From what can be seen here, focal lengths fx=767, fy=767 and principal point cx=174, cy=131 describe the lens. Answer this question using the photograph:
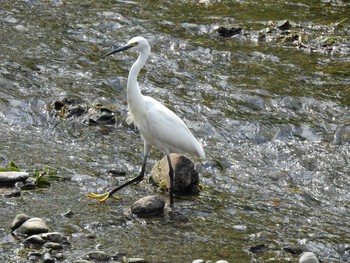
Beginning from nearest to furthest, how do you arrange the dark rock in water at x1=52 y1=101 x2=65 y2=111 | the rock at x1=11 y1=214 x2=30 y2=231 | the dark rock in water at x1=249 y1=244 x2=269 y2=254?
the rock at x1=11 y1=214 x2=30 y2=231
the dark rock in water at x1=249 y1=244 x2=269 y2=254
the dark rock in water at x1=52 y1=101 x2=65 y2=111

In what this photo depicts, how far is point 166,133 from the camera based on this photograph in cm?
905

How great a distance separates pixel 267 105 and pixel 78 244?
5.31 m

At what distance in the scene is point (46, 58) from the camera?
507 inches

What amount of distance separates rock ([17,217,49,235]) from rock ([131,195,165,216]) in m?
1.21

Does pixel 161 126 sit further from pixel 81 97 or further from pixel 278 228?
pixel 81 97

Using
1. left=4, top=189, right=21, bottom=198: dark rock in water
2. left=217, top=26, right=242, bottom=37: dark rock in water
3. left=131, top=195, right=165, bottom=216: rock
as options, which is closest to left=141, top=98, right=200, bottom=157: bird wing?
left=131, top=195, right=165, bottom=216: rock

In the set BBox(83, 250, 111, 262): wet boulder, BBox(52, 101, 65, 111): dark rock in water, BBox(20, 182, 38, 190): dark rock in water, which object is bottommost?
BBox(20, 182, 38, 190): dark rock in water

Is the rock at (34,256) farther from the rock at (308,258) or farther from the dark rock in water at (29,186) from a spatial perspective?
the rock at (308,258)

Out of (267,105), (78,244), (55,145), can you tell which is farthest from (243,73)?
(78,244)

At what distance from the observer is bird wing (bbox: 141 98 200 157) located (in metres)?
9.04

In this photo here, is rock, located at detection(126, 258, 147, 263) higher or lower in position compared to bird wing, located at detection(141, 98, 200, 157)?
lower

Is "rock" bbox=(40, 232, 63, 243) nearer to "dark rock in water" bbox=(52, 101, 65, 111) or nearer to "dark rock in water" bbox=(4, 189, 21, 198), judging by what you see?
"dark rock in water" bbox=(4, 189, 21, 198)

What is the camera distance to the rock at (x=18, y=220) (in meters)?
7.35

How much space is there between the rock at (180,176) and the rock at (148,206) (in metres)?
0.68
